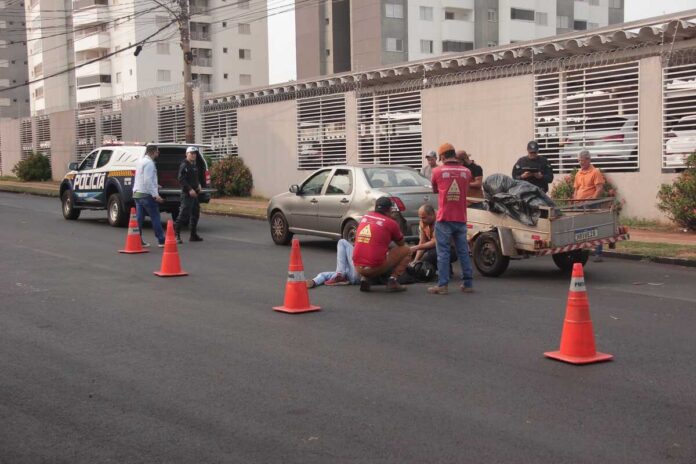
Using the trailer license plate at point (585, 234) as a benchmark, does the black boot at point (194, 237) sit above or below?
below

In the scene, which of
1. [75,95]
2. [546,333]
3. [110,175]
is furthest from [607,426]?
[75,95]

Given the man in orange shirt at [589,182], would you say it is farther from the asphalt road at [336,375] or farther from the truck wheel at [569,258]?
the asphalt road at [336,375]

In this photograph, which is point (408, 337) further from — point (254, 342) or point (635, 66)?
point (635, 66)

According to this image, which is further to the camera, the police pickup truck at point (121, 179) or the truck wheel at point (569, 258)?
the police pickup truck at point (121, 179)

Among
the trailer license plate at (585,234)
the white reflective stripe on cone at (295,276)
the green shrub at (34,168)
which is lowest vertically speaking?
the white reflective stripe on cone at (295,276)

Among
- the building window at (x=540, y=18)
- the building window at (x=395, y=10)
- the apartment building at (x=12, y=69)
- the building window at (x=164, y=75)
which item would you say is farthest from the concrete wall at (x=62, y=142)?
the apartment building at (x=12, y=69)

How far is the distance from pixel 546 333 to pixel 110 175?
1428 cm

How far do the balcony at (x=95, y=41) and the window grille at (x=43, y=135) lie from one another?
25.3 m

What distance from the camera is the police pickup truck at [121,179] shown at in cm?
1964

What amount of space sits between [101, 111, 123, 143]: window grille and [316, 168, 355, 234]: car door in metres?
30.5

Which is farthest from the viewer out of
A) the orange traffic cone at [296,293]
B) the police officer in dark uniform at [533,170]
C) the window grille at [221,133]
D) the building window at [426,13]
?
the building window at [426,13]

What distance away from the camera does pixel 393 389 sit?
20.2 feet

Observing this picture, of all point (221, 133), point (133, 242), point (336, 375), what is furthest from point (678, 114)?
point (221, 133)

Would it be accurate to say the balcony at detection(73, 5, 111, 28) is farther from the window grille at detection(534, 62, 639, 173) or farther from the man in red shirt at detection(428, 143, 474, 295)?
the man in red shirt at detection(428, 143, 474, 295)
